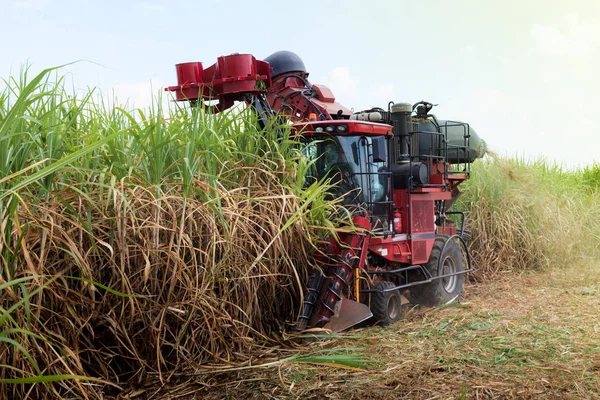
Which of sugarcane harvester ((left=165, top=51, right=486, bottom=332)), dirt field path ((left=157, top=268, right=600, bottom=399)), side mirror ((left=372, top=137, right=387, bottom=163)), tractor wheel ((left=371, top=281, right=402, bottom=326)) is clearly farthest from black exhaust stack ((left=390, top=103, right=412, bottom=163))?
dirt field path ((left=157, top=268, right=600, bottom=399))

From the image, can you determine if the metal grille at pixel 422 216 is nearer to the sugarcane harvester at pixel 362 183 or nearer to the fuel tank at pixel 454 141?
the sugarcane harvester at pixel 362 183

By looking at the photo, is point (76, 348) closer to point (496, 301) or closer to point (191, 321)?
point (191, 321)

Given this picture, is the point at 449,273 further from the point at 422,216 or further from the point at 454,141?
the point at 454,141

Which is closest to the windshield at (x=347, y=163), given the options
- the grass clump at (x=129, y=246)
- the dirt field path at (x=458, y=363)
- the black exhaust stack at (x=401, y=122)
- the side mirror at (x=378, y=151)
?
the side mirror at (x=378, y=151)

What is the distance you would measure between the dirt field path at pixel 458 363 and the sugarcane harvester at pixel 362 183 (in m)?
0.36

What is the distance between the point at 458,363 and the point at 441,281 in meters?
2.60

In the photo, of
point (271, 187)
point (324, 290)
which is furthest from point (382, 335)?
point (271, 187)

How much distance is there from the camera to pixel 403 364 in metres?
4.62

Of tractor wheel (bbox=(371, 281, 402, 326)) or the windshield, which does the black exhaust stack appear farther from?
tractor wheel (bbox=(371, 281, 402, 326))

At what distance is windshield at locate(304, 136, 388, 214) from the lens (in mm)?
6047

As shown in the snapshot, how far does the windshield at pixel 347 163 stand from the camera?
6.05 meters

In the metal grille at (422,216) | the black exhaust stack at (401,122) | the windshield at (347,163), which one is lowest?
the metal grille at (422,216)

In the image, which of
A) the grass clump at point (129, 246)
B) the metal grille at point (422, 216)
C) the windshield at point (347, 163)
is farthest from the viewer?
the metal grille at point (422, 216)

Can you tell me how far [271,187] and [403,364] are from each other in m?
1.74
